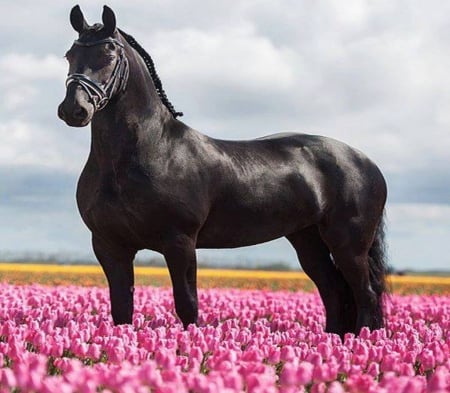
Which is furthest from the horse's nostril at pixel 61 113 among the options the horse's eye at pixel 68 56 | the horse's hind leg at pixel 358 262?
the horse's hind leg at pixel 358 262

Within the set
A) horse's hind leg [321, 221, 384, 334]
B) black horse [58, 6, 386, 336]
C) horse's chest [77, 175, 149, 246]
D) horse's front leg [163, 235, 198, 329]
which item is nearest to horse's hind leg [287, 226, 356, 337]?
black horse [58, 6, 386, 336]

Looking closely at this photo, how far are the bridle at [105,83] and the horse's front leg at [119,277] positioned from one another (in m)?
1.29

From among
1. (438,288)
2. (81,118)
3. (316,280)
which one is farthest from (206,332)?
(438,288)

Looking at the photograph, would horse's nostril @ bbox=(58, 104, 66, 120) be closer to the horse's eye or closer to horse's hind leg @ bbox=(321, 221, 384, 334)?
the horse's eye

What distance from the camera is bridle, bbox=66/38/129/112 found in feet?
→ 21.8

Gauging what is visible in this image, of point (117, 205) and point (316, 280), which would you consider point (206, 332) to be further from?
point (316, 280)

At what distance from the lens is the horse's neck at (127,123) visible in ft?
23.3

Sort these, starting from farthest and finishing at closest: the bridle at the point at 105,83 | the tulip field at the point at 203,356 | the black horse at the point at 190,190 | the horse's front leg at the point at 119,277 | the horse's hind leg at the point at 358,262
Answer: the horse's hind leg at the point at 358,262 → the horse's front leg at the point at 119,277 → the black horse at the point at 190,190 → the bridle at the point at 105,83 → the tulip field at the point at 203,356

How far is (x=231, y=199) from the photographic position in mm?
7594

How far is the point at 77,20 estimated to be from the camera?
280 inches

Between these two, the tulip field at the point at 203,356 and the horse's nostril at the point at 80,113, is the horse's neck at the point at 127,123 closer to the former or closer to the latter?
the horse's nostril at the point at 80,113

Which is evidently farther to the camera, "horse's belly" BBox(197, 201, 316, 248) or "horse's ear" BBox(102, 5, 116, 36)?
"horse's belly" BBox(197, 201, 316, 248)

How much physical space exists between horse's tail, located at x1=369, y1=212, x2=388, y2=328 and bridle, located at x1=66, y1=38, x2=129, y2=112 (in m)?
3.44

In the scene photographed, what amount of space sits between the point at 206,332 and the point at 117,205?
49.9 inches
